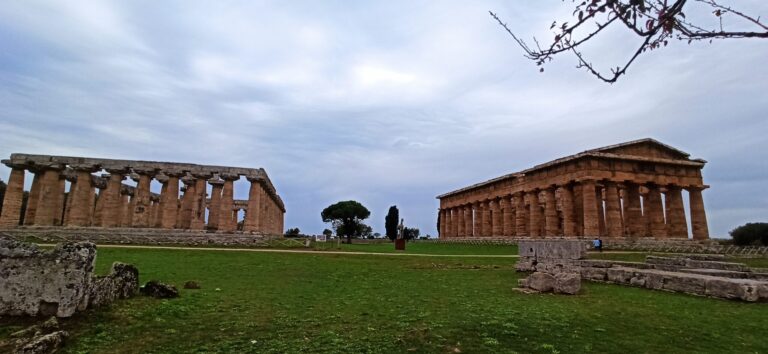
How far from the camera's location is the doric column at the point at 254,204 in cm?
4009

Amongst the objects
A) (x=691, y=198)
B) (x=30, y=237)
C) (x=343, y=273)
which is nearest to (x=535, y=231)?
(x=691, y=198)

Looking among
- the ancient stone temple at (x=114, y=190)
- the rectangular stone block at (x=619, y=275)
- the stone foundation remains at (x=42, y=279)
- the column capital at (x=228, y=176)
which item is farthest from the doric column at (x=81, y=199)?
the rectangular stone block at (x=619, y=275)

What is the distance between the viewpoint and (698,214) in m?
45.1

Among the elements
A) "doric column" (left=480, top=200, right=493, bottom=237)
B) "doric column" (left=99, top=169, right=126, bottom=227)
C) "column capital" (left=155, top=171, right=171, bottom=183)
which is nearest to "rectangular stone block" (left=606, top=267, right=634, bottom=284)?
"column capital" (left=155, top=171, right=171, bottom=183)

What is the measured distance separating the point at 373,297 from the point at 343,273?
6.11 m

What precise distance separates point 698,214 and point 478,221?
1215 inches

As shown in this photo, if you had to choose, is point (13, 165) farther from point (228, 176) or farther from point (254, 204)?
point (254, 204)

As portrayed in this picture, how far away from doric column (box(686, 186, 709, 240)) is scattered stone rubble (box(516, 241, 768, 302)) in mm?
28926

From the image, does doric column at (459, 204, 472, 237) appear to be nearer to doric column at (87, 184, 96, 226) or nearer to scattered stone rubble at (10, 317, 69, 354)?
doric column at (87, 184, 96, 226)

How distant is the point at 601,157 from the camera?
43.3 metres

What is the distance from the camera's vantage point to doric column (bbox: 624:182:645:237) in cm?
4484

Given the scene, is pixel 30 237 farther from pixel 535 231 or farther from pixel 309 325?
pixel 535 231

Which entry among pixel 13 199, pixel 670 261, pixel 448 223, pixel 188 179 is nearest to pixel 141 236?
pixel 188 179

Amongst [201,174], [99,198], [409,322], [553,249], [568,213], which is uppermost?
[201,174]
